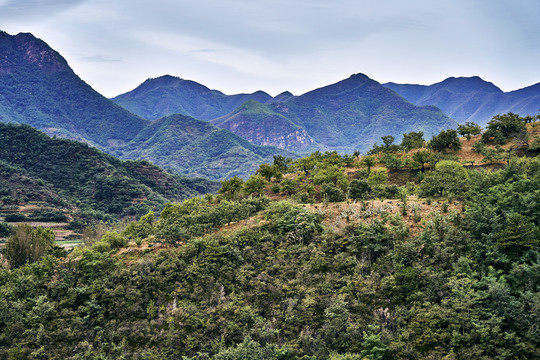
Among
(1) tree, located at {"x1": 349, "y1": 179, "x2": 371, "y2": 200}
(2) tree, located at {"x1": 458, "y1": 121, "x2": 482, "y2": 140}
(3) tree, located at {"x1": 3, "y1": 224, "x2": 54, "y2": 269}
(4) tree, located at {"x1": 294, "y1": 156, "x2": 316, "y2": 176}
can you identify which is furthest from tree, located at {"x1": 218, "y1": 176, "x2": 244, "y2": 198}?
(2) tree, located at {"x1": 458, "y1": 121, "x2": 482, "y2": 140}

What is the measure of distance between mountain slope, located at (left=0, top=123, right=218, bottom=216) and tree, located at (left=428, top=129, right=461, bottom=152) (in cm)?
7533

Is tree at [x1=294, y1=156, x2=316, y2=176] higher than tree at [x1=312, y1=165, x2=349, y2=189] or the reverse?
higher

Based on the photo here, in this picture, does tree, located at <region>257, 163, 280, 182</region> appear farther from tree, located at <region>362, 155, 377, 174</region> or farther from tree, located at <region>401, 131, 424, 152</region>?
tree, located at <region>401, 131, 424, 152</region>

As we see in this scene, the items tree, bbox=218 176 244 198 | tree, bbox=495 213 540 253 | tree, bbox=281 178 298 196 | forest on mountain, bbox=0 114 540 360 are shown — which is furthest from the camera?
tree, bbox=281 178 298 196

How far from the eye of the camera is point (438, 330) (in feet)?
47.5

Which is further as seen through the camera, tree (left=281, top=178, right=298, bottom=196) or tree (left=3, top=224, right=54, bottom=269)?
tree (left=281, top=178, right=298, bottom=196)

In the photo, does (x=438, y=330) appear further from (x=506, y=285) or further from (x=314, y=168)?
(x=314, y=168)

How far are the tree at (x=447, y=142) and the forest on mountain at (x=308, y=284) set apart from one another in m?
16.8

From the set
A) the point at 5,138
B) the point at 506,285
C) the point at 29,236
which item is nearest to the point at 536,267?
the point at 506,285

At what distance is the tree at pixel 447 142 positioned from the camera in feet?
127

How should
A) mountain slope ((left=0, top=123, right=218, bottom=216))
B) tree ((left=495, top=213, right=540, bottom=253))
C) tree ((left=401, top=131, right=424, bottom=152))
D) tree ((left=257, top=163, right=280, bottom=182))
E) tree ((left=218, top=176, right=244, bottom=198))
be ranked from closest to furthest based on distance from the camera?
tree ((left=495, top=213, right=540, bottom=253)), tree ((left=218, top=176, right=244, bottom=198)), tree ((left=257, top=163, right=280, bottom=182)), tree ((left=401, top=131, right=424, bottom=152)), mountain slope ((left=0, top=123, right=218, bottom=216))

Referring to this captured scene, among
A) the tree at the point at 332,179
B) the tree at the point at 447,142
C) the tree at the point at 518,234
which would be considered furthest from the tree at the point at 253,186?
the tree at the point at 447,142

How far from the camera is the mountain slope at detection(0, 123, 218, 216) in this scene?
90.4 m

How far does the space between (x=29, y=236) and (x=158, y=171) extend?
99686mm
